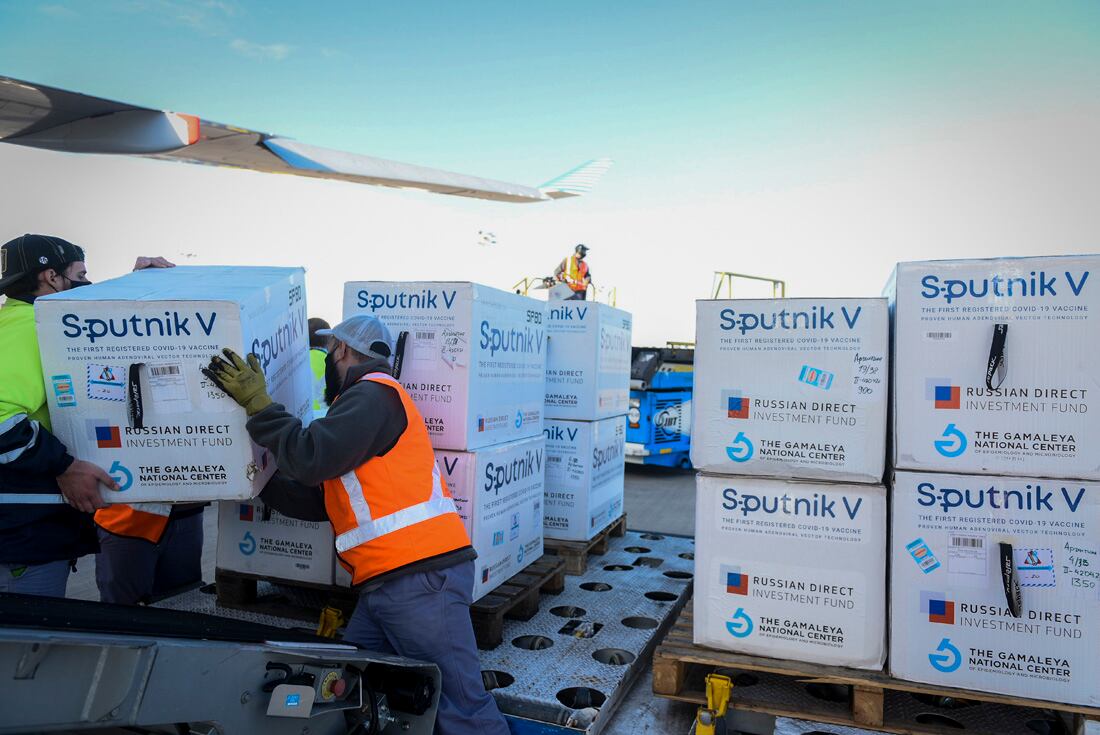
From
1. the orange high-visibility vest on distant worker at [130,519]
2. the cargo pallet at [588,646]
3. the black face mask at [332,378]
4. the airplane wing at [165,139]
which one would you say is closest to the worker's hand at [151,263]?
the black face mask at [332,378]

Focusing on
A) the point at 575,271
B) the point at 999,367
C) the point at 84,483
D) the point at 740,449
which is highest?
the point at 575,271

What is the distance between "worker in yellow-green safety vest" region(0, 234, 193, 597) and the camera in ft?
7.37

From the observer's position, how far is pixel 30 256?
2.66m

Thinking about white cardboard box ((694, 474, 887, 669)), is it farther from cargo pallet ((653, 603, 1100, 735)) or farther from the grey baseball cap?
the grey baseball cap

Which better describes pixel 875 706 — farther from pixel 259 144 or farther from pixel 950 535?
pixel 259 144

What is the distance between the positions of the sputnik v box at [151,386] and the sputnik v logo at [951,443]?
242 cm

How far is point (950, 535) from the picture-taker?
2602 mm

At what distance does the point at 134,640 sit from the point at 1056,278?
2.92 m

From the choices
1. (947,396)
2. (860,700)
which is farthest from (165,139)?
(860,700)

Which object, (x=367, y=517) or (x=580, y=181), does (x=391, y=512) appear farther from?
(x=580, y=181)

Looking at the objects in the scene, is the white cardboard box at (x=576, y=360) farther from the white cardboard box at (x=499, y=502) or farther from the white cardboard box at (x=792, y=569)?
the white cardboard box at (x=792, y=569)

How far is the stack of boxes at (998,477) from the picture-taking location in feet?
8.14

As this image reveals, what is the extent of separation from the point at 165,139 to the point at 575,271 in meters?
6.34

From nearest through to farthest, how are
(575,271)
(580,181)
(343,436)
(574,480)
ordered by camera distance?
(343,436)
(574,480)
(575,271)
(580,181)
